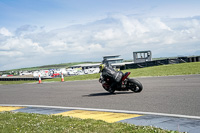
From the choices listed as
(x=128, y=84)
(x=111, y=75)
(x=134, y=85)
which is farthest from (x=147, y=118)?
(x=111, y=75)

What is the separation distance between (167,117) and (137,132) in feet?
5.62

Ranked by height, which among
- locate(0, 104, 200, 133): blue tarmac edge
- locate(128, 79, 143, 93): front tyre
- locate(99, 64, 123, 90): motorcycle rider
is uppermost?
locate(99, 64, 123, 90): motorcycle rider

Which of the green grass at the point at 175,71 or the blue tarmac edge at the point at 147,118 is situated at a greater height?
the green grass at the point at 175,71

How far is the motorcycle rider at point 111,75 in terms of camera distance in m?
11.9

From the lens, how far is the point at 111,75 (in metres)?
11.9

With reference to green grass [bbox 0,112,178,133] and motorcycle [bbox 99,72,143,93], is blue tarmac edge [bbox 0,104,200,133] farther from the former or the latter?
motorcycle [bbox 99,72,143,93]

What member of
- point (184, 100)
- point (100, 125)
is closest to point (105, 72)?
point (184, 100)

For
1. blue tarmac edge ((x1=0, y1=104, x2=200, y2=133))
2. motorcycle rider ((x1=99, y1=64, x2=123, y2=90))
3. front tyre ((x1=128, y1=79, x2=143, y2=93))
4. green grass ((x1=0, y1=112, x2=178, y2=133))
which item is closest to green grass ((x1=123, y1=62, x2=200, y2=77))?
front tyre ((x1=128, y1=79, x2=143, y2=93))

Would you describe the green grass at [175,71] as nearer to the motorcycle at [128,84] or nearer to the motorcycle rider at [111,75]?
the motorcycle at [128,84]

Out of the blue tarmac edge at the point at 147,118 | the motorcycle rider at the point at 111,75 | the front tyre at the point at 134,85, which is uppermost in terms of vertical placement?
the motorcycle rider at the point at 111,75

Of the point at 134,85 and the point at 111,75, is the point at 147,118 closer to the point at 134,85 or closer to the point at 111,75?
the point at 134,85

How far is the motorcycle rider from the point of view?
38.9 feet

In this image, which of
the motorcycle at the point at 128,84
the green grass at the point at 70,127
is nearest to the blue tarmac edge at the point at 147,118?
the green grass at the point at 70,127

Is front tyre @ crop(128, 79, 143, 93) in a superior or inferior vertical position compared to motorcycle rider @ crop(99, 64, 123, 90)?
inferior
